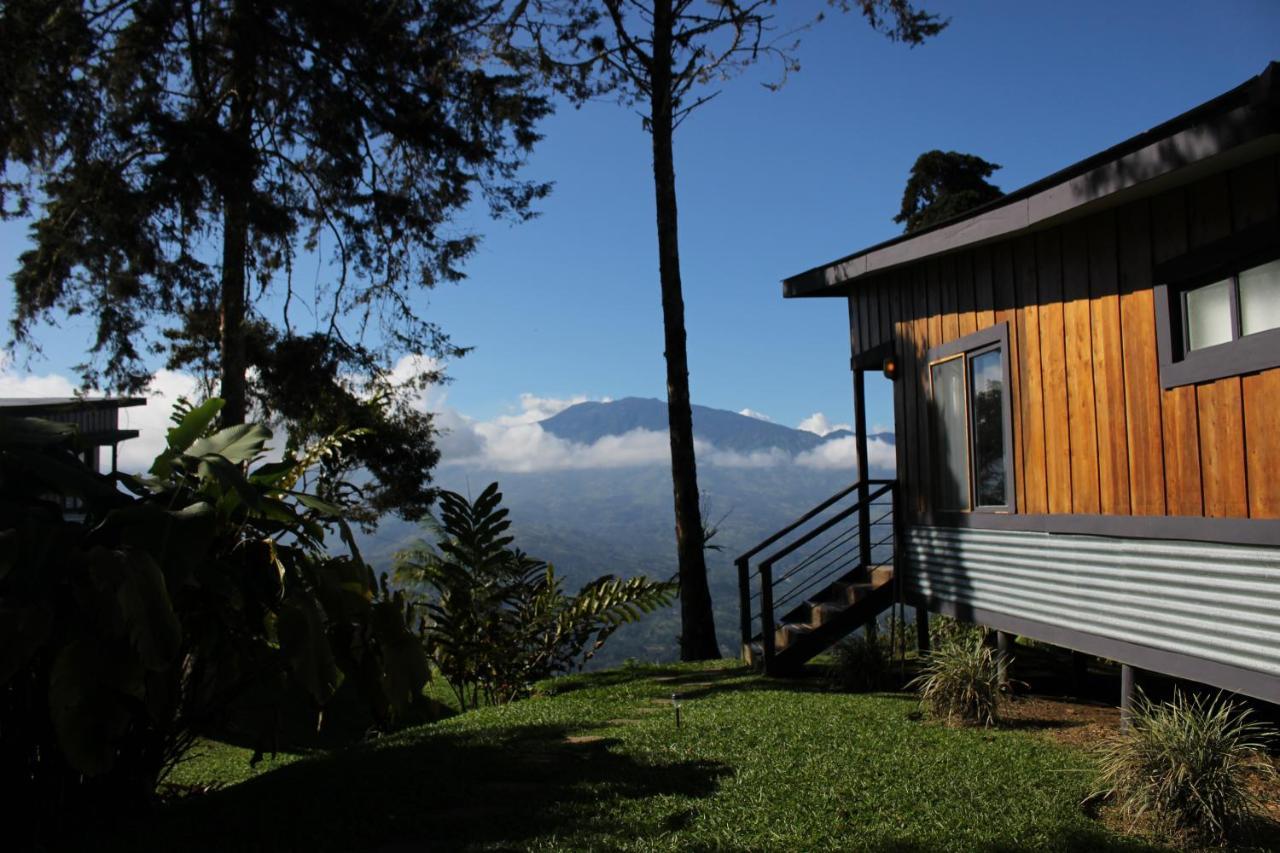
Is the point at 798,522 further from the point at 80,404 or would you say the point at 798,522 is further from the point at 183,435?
the point at 80,404

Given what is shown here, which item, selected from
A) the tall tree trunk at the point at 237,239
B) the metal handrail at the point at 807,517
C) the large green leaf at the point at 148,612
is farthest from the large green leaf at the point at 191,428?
the tall tree trunk at the point at 237,239

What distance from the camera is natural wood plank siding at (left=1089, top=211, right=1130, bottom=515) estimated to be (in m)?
6.72

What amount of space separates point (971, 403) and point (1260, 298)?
332cm

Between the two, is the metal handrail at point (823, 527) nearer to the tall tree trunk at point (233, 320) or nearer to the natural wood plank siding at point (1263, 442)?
the natural wood plank siding at point (1263, 442)

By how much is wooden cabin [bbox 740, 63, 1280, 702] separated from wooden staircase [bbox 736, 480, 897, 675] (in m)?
0.32

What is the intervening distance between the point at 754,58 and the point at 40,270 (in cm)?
1086

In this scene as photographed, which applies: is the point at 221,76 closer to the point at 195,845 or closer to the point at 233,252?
the point at 233,252

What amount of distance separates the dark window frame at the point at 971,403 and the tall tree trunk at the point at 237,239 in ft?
29.5

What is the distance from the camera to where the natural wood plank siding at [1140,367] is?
21.0 feet

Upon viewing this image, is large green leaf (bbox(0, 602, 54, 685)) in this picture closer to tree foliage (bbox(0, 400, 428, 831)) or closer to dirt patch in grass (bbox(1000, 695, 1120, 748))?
tree foliage (bbox(0, 400, 428, 831))

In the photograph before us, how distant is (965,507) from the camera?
888cm

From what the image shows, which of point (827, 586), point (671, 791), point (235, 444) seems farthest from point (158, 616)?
point (827, 586)

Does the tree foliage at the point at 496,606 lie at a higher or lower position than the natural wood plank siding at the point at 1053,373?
lower

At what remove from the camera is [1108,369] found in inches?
270
